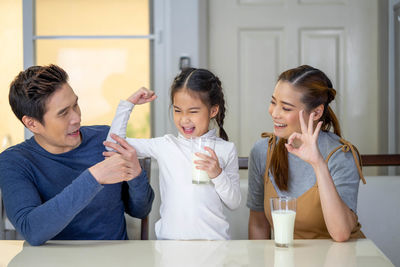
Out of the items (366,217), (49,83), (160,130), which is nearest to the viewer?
(49,83)

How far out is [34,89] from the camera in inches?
66.5

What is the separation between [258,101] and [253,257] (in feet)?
8.16

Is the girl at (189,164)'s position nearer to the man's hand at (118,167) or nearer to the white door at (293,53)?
the man's hand at (118,167)

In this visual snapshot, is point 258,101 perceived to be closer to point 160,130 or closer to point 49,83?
point 160,130

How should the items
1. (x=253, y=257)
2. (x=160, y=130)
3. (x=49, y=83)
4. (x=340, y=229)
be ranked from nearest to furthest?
(x=253, y=257)
(x=340, y=229)
(x=49, y=83)
(x=160, y=130)

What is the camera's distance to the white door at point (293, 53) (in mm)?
3746

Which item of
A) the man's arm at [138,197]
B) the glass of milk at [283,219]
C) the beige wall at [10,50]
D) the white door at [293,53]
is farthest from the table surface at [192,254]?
the beige wall at [10,50]

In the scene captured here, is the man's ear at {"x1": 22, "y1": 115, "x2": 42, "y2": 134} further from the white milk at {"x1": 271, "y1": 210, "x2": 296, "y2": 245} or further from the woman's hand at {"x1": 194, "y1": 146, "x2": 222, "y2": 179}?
the white milk at {"x1": 271, "y1": 210, "x2": 296, "y2": 245}

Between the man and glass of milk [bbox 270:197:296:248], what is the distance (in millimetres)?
465

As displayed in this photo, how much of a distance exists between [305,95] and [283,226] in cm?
56

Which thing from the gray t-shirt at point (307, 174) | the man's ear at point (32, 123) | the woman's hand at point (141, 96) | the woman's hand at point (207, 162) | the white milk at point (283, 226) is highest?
the woman's hand at point (141, 96)

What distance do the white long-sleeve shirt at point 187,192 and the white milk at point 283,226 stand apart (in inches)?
10.0

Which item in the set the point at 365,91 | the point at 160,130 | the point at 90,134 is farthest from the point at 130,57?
the point at 90,134

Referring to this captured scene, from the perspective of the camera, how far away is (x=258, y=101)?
376 cm
